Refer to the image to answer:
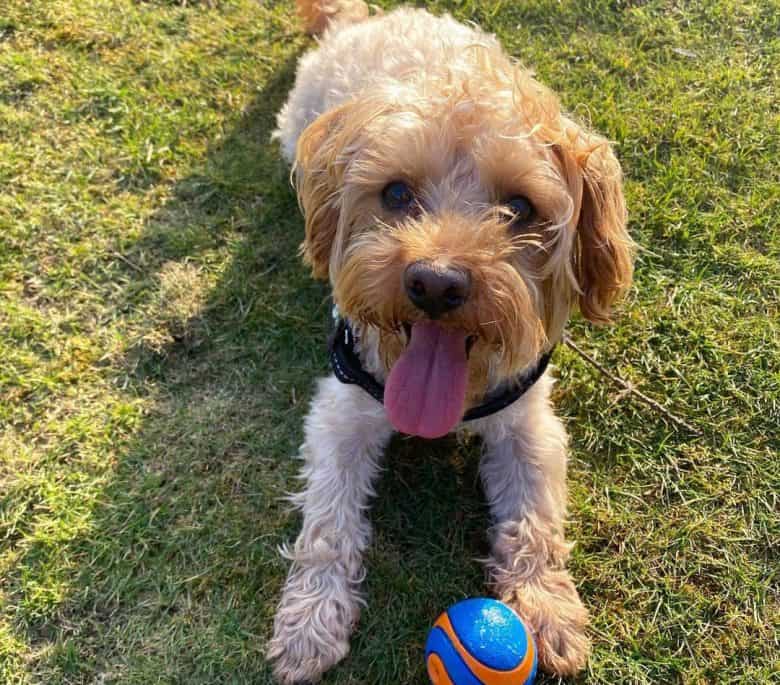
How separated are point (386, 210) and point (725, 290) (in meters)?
2.70

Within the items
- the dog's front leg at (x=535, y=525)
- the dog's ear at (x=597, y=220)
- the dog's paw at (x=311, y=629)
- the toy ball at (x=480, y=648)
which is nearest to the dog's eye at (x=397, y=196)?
the dog's ear at (x=597, y=220)

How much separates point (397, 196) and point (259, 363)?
1.80 meters

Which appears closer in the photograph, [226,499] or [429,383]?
[429,383]

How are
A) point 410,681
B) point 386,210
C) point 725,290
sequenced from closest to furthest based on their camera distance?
point 386,210 < point 410,681 < point 725,290

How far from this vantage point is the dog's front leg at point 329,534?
3.08 metres

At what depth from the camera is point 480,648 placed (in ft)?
8.45

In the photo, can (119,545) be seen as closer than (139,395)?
Yes

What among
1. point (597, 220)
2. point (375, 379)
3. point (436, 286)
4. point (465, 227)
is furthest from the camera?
point (375, 379)

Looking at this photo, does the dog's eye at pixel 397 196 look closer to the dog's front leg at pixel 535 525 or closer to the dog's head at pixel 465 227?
the dog's head at pixel 465 227

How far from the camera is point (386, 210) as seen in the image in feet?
9.05

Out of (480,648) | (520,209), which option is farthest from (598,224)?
(480,648)

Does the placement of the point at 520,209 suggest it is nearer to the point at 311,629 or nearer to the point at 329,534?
the point at 329,534

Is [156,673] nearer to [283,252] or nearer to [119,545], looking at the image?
[119,545]

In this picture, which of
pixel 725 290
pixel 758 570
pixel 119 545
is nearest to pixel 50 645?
pixel 119 545
